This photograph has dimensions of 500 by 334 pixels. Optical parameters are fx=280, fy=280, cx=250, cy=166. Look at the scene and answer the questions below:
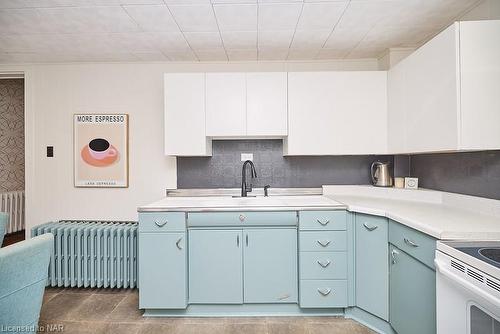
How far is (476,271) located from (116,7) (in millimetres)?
2453

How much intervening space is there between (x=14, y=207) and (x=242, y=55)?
3.85 m

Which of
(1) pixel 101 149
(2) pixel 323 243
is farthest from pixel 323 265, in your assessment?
(1) pixel 101 149

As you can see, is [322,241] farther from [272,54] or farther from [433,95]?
[272,54]

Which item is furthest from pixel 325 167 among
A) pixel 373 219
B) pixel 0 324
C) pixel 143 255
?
pixel 0 324

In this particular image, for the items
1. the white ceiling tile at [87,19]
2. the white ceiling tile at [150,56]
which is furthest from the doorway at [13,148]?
the white ceiling tile at [87,19]

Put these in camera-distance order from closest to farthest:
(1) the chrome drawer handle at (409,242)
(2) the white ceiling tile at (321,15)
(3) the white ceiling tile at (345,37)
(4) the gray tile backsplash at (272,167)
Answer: (1) the chrome drawer handle at (409,242) → (2) the white ceiling tile at (321,15) → (3) the white ceiling tile at (345,37) → (4) the gray tile backsplash at (272,167)

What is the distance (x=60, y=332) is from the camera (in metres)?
2.01

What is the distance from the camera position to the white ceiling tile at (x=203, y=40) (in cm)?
230

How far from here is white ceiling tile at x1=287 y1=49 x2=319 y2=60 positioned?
8.67 ft

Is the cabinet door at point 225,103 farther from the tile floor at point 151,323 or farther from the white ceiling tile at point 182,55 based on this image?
the tile floor at point 151,323

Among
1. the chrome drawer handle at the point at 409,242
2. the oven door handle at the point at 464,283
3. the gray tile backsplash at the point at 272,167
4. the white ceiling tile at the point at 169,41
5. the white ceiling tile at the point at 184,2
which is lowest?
the oven door handle at the point at 464,283

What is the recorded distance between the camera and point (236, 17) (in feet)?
6.68

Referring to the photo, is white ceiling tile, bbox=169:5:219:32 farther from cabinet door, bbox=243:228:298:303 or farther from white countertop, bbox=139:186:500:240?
cabinet door, bbox=243:228:298:303

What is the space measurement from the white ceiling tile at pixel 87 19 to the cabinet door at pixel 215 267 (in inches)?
65.3
